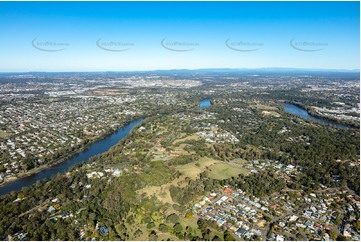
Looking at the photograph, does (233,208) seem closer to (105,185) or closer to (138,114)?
(105,185)

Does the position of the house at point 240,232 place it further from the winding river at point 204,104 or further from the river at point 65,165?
the winding river at point 204,104

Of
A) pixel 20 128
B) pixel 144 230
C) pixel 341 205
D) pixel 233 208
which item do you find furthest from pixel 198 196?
pixel 20 128

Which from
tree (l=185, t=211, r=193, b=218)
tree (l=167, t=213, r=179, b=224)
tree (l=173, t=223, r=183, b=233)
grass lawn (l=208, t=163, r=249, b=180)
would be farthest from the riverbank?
tree (l=173, t=223, r=183, b=233)

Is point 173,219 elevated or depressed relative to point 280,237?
elevated

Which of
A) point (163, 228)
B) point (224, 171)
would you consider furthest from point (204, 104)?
point (163, 228)

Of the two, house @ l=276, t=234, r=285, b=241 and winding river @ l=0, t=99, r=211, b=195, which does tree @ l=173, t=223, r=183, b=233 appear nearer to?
house @ l=276, t=234, r=285, b=241

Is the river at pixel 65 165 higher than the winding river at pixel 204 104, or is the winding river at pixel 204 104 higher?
the winding river at pixel 204 104

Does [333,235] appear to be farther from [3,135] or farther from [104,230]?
[3,135]

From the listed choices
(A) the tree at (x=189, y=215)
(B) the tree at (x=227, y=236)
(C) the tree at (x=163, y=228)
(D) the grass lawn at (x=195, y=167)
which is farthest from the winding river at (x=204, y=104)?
(B) the tree at (x=227, y=236)
